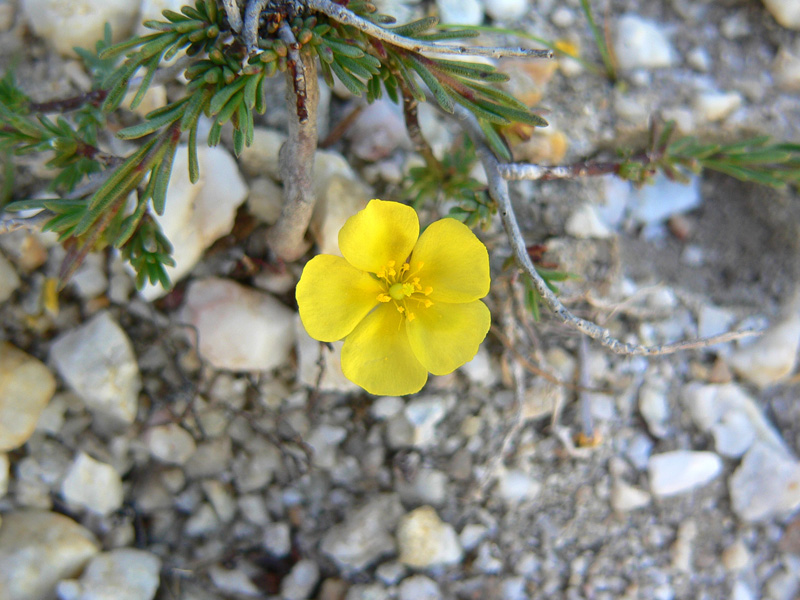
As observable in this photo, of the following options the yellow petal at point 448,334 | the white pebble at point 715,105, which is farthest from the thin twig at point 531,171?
the white pebble at point 715,105

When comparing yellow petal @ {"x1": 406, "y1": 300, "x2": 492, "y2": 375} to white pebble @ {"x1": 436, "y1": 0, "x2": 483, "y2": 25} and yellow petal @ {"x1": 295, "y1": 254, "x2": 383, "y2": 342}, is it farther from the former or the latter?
white pebble @ {"x1": 436, "y1": 0, "x2": 483, "y2": 25}

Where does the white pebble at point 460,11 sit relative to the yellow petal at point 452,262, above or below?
above

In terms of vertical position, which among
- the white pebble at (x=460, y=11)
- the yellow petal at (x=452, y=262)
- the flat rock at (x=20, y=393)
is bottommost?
the flat rock at (x=20, y=393)

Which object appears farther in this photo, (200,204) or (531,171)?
(200,204)

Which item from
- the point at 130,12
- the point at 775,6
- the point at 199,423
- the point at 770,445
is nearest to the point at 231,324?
the point at 199,423

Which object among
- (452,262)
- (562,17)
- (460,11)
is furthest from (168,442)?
(562,17)

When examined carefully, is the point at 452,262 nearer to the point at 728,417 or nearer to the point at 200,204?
the point at 200,204

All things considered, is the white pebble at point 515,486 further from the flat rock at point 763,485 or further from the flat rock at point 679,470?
the flat rock at point 763,485
